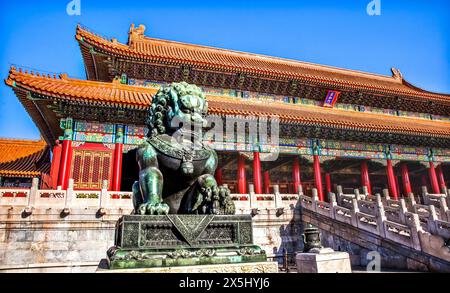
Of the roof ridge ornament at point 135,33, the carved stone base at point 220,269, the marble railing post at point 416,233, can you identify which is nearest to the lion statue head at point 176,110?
the carved stone base at point 220,269

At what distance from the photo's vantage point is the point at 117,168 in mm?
11836

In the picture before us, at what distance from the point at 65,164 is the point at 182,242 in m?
10.4

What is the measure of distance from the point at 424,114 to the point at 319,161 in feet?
34.4

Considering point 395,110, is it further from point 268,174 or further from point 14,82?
point 14,82

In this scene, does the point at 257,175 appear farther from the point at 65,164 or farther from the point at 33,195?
the point at 33,195

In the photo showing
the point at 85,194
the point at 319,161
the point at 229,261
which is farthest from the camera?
the point at 319,161

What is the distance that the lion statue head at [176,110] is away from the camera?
334 cm

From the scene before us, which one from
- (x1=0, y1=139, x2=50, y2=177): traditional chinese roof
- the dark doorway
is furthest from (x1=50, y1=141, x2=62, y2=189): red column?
(x1=0, y1=139, x2=50, y2=177): traditional chinese roof

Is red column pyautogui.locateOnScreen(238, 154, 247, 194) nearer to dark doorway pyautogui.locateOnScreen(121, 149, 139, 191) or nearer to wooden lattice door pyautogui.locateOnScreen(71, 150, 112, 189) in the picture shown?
dark doorway pyautogui.locateOnScreen(121, 149, 139, 191)

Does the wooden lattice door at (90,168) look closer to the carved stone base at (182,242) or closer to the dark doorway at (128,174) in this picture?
the dark doorway at (128,174)

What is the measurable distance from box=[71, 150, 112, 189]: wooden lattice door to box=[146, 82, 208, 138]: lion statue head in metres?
9.10

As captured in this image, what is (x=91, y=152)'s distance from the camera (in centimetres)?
1189

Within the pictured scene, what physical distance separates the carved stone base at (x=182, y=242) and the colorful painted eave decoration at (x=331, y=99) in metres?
16.2

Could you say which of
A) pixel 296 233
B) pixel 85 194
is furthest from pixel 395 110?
pixel 85 194
